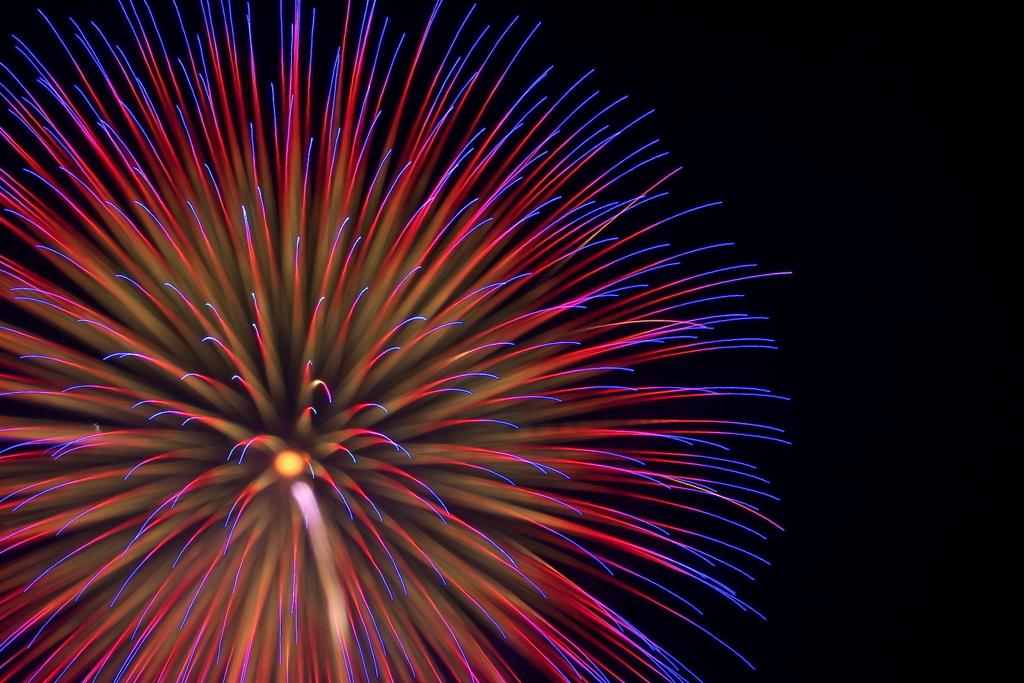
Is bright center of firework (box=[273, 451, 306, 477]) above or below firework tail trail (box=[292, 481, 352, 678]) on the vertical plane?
above

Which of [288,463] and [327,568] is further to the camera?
[288,463]

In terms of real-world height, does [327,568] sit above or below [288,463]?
below

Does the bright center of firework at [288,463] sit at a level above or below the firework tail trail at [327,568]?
above

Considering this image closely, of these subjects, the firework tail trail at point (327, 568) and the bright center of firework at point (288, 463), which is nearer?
the firework tail trail at point (327, 568)

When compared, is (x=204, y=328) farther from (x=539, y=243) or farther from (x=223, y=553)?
(x=539, y=243)

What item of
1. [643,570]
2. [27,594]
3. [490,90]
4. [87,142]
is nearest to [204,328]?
[87,142]
